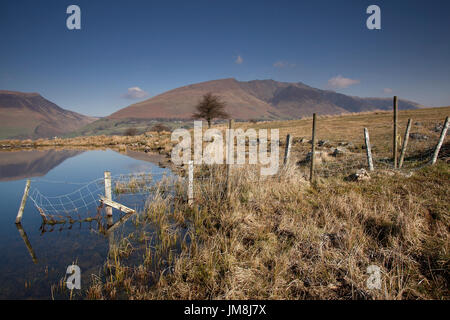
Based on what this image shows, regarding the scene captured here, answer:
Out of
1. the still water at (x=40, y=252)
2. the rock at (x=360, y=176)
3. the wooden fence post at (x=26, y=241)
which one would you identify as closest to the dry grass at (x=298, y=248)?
the rock at (x=360, y=176)

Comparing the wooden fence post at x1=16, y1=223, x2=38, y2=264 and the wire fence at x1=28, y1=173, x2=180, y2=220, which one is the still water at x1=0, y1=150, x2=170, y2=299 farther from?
the wire fence at x1=28, y1=173, x2=180, y2=220

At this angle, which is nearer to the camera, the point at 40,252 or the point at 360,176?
the point at 40,252

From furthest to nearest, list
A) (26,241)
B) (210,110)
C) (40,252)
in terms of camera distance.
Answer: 1. (210,110)
2. (26,241)
3. (40,252)

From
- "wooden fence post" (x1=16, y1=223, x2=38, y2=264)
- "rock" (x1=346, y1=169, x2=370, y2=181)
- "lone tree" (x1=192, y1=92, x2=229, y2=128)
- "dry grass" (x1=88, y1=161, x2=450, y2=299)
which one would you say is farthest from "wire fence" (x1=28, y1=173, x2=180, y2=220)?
"lone tree" (x1=192, y1=92, x2=229, y2=128)

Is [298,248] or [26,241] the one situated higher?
[298,248]

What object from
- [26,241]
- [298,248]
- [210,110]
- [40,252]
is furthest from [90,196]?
[210,110]

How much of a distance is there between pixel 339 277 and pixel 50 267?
5.76 metres

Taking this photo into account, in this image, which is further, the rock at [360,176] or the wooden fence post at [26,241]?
the rock at [360,176]

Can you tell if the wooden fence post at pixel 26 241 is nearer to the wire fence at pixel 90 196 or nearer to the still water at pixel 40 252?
the still water at pixel 40 252

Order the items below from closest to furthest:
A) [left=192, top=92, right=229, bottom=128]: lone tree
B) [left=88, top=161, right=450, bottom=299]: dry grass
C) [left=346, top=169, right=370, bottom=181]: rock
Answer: [left=88, top=161, right=450, bottom=299]: dry grass < [left=346, top=169, right=370, bottom=181]: rock < [left=192, top=92, right=229, bottom=128]: lone tree

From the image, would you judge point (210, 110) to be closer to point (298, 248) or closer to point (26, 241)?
point (26, 241)

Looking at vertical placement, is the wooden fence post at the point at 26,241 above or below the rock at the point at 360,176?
below
